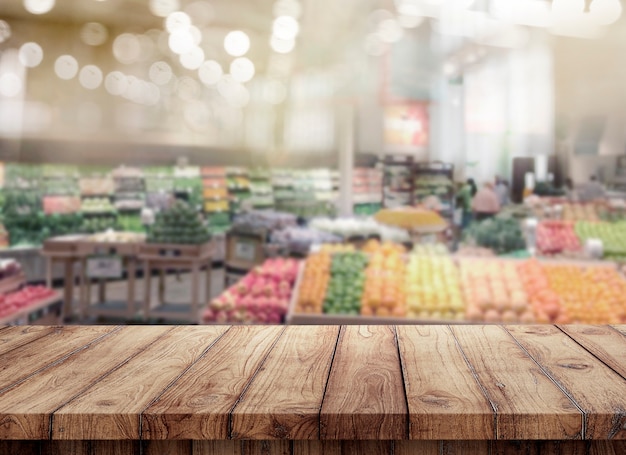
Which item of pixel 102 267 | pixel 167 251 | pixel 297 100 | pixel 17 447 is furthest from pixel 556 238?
pixel 17 447

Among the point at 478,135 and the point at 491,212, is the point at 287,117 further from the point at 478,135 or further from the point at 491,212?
the point at 491,212

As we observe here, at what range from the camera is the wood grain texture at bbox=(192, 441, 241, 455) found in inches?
45.9

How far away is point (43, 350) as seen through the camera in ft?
4.91

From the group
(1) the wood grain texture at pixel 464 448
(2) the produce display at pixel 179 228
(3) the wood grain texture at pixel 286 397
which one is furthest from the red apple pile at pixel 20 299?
(1) the wood grain texture at pixel 464 448

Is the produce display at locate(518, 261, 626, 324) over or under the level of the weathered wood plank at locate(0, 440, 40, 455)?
under

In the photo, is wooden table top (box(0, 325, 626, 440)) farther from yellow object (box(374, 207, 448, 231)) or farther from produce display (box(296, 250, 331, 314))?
yellow object (box(374, 207, 448, 231))

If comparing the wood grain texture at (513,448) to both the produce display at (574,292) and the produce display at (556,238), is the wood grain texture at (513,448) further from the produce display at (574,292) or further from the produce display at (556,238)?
the produce display at (556,238)

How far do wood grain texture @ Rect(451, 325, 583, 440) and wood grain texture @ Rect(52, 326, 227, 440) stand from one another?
A: 563mm

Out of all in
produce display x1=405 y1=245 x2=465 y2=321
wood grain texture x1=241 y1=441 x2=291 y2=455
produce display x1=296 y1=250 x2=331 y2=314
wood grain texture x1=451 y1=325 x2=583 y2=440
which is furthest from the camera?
produce display x1=296 y1=250 x2=331 y2=314

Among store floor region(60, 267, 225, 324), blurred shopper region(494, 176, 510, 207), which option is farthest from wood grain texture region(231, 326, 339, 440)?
blurred shopper region(494, 176, 510, 207)

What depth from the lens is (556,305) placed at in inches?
152

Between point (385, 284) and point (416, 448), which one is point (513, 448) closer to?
point (416, 448)

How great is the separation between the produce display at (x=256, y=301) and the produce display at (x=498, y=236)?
157cm

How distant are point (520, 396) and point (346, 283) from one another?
126 inches
